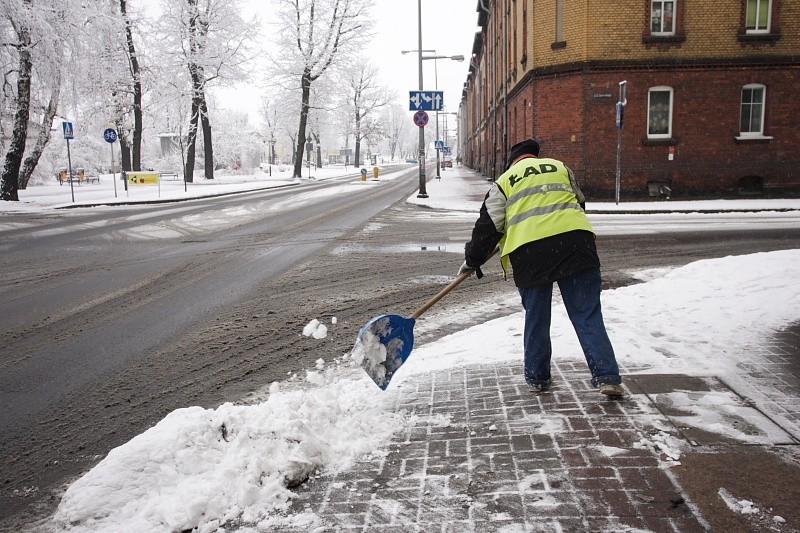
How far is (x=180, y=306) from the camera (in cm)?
702

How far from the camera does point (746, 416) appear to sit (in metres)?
3.65

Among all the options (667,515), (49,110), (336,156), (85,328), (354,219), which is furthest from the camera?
(336,156)

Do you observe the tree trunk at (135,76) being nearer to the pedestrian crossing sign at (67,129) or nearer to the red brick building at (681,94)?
the pedestrian crossing sign at (67,129)

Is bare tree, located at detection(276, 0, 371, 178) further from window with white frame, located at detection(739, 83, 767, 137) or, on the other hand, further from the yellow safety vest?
the yellow safety vest

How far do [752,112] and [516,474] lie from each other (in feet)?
71.3

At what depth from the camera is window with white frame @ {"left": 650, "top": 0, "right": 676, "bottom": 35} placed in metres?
20.3

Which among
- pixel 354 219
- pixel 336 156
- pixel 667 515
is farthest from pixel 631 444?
pixel 336 156

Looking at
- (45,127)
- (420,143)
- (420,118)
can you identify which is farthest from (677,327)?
(45,127)

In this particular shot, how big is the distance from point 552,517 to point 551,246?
180 cm

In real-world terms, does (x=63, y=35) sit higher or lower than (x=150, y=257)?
higher

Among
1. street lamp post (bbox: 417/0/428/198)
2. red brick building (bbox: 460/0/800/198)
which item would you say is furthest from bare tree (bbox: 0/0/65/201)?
red brick building (bbox: 460/0/800/198)

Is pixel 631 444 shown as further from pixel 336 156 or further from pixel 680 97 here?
pixel 336 156

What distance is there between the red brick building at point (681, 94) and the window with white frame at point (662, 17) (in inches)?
1.2

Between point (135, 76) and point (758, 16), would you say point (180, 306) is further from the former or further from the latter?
point (135, 76)
